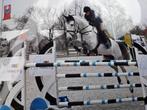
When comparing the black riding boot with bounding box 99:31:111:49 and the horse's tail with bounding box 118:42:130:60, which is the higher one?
the black riding boot with bounding box 99:31:111:49

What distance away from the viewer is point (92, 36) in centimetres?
528

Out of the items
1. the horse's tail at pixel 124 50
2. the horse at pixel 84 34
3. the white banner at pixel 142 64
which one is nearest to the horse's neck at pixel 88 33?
the horse at pixel 84 34

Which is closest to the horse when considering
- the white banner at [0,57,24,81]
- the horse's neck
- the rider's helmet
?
the horse's neck

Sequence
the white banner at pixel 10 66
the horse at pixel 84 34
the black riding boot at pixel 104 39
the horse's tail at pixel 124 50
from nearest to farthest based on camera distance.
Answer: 1. the white banner at pixel 10 66
2. the horse at pixel 84 34
3. the black riding boot at pixel 104 39
4. the horse's tail at pixel 124 50

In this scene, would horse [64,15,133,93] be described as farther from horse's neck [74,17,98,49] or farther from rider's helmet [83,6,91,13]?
rider's helmet [83,6,91,13]

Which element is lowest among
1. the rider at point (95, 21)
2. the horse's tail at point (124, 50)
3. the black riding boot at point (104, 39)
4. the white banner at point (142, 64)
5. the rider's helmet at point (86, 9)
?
the white banner at point (142, 64)

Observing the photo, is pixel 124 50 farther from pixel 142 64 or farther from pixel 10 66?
pixel 10 66

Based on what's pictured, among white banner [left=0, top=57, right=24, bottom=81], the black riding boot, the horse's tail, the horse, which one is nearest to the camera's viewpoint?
white banner [left=0, top=57, right=24, bottom=81]

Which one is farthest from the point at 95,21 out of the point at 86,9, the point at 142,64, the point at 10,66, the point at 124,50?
the point at 10,66

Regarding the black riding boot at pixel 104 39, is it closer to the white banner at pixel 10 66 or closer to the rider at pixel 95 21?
the rider at pixel 95 21

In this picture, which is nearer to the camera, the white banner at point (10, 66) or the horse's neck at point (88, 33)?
the white banner at point (10, 66)

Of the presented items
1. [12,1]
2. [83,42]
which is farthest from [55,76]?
[12,1]

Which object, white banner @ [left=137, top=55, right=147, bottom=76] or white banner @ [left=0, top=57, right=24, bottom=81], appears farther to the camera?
white banner @ [left=137, top=55, right=147, bottom=76]

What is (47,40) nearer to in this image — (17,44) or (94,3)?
(17,44)
